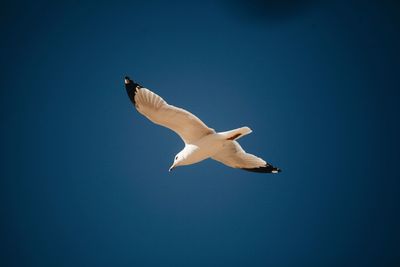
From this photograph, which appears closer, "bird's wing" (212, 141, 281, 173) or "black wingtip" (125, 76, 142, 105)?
"black wingtip" (125, 76, 142, 105)

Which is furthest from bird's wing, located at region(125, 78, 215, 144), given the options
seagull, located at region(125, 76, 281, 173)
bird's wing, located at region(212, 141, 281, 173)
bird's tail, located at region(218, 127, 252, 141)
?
bird's wing, located at region(212, 141, 281, 173)

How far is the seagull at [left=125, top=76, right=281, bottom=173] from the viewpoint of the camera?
3.80 meters

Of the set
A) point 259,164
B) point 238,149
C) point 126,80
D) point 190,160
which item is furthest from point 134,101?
point 259,164

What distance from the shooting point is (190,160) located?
4430 millimetres

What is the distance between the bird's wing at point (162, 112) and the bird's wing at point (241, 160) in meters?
0.54

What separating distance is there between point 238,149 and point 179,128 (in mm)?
858

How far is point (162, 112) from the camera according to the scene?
3875mm

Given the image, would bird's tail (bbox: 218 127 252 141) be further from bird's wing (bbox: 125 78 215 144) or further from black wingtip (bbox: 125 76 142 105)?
black wingtip (bbox: 125 76 142 105)

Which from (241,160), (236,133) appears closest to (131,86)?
(236,133)

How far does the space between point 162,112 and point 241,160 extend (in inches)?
54.5

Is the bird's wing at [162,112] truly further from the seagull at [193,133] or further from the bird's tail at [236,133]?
the bird's tail at [236,133]

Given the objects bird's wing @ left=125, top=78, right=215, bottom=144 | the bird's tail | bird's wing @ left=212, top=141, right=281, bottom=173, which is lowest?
bird's wing @ left=125, top=78, right=215, bottom=144

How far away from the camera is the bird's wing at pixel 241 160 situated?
455cm

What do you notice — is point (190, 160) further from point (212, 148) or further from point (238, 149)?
point (238, 149)
